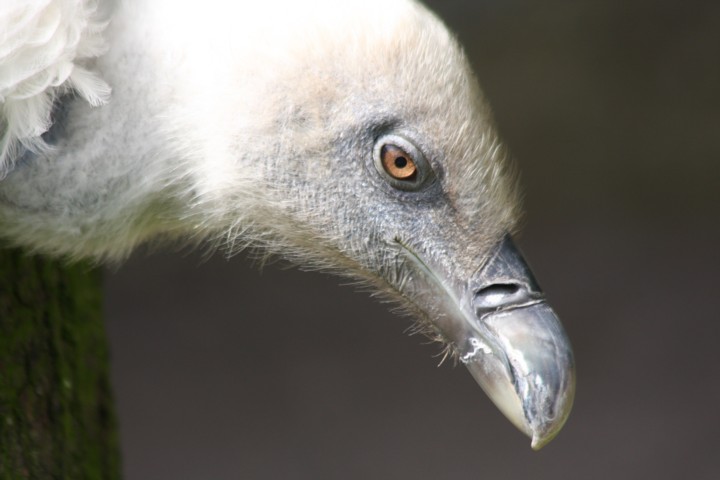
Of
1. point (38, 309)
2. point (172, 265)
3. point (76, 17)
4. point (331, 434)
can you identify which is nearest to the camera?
point (76, 17)

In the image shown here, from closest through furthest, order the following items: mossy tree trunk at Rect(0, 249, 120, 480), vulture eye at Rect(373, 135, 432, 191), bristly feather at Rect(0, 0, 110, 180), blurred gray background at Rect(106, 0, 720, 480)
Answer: bristly feather at Rect(0, 0, 110, 180)
vulture eye at Rect(373, 135, 432, 191)
mossy tree trunk at Rect(0, 249, 120, 480)
blurred gray background at Rect(106, 0, 720, 480)

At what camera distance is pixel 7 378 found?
2051mm

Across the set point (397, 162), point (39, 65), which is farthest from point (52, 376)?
point (397, 162)

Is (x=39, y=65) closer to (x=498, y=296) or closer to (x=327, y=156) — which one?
(x=327, y=156)

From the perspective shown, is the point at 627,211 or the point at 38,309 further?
the point at 627,211

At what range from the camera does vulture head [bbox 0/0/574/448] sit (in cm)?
191

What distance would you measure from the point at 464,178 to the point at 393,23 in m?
0.30

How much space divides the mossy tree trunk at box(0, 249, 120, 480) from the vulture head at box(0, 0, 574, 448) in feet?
0.65

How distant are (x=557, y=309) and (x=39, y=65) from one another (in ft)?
14.1

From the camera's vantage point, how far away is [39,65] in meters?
1.86

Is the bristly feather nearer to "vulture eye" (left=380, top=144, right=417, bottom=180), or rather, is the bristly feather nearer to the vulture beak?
"vulture eye" (left=380, top=144, right=417, bottom=180)

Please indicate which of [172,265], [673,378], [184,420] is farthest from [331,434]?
[673,378]

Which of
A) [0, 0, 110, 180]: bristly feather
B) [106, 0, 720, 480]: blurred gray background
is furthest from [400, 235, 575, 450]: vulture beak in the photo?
[106, 0, 720, 480]: blurred gray background

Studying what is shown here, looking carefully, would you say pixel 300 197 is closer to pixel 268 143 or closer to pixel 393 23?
pixel 268 143
